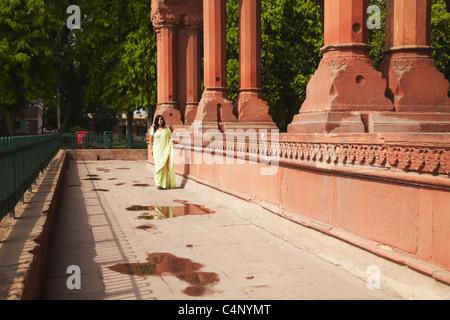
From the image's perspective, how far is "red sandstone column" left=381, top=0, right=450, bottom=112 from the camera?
5.68 m

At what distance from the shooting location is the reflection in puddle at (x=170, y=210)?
8144mm

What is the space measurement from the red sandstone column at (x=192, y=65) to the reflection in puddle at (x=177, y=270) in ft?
37.6

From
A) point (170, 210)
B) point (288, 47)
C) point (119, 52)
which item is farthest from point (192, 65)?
point (288, 47)

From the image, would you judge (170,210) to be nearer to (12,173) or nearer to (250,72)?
(12,173)

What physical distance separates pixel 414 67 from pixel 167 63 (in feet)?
39.5

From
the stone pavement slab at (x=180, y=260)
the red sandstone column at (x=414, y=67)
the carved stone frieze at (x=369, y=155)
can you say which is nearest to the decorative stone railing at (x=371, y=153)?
the carved stone frieze at (x=369, y=155)

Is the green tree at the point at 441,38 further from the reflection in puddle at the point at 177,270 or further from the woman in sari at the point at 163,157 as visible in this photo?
the reflection in puddle at the point at 177,270

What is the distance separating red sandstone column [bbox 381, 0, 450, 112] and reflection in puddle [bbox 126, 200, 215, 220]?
166 inches

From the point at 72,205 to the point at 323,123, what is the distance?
5785mm

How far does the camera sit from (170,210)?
871 cm

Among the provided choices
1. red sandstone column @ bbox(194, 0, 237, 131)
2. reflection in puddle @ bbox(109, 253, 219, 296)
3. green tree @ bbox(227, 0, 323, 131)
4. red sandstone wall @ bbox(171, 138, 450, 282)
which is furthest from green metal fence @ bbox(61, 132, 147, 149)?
reflection in puddle @ bbox(109, 253, 219, 296)

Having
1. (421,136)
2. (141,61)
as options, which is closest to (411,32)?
(421,136)
